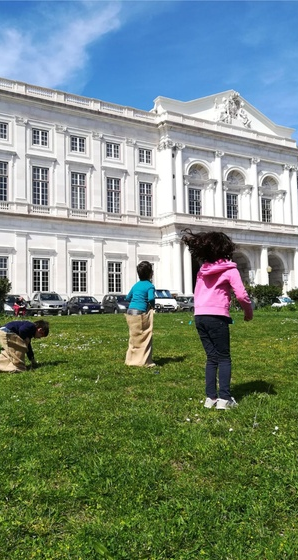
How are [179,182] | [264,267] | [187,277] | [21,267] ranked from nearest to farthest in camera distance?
[21,267] → [187,277] → [179,182] → [264,267]

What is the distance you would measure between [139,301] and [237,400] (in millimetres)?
3265

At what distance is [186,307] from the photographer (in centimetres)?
3659

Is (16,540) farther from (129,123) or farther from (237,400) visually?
(129,123)

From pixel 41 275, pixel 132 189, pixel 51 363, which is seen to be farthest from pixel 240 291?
pixel 132 189

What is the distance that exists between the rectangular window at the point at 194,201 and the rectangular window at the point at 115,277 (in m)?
9.40

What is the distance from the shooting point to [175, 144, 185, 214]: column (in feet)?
153

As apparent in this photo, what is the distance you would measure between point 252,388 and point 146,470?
3263 mm

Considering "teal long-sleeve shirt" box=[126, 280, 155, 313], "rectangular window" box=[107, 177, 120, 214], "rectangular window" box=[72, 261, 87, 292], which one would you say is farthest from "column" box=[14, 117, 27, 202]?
"teal long-sleeve shirt" box=[126, 280, 155, 313]

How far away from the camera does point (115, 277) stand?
146 ft

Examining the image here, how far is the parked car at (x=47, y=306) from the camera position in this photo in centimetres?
3391

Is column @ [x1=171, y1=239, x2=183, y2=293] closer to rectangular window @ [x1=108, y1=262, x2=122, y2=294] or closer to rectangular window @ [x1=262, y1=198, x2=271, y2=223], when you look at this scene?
rectangular window @ [x1=108, y1=262, x2=122, y2=294]

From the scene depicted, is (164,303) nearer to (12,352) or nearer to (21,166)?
(21,166)

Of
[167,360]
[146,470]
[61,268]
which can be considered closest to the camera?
[146,470]

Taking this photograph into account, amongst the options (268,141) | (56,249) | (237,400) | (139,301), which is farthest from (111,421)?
(268,141)
